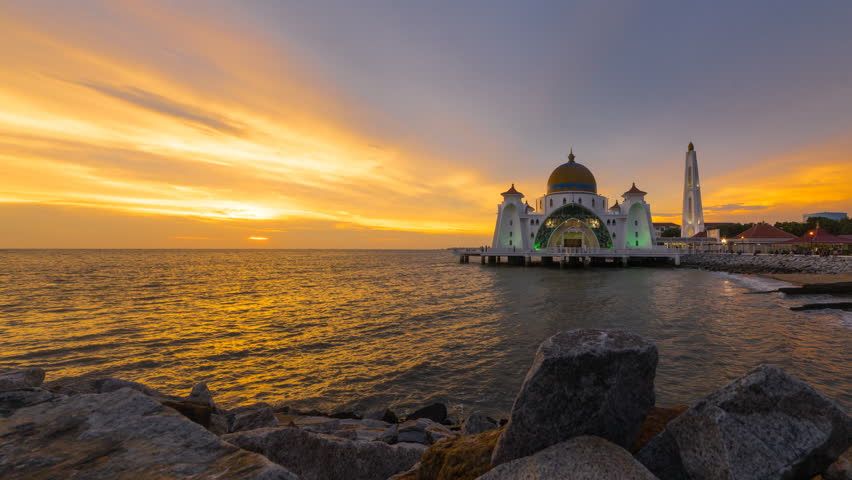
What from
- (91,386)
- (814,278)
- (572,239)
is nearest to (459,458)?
(91,386)

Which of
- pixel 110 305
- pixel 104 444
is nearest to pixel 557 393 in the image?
pixel 104 444

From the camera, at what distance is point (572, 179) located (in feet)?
275

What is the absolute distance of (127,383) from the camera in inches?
297

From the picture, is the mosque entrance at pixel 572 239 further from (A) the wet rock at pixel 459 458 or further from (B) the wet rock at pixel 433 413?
(A) the wet rock at pixel 459 458

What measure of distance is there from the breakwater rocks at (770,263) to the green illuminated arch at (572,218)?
15.0 m

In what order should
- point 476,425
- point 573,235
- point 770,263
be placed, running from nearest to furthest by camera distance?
point 476,425
point 770,263
point 573,235

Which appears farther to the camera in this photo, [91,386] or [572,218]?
[572,218]

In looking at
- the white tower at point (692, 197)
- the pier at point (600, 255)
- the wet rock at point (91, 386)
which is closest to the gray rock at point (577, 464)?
the wet rock at point (91, 386)

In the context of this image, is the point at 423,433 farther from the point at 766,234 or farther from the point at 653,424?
the point at 766,234

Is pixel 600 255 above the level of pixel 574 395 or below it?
above

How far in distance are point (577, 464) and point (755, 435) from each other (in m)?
1.58

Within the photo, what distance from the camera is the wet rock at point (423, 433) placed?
23.0ft

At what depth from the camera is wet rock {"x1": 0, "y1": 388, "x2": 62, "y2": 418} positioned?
13.9 ft

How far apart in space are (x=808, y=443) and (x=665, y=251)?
7571 cm
